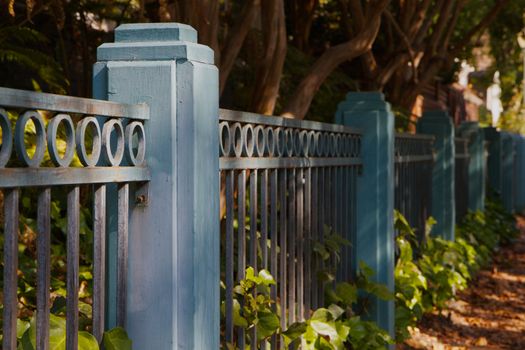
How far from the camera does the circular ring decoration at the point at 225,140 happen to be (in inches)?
135

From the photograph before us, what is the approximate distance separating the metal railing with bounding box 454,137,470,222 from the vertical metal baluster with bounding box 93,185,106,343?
29.6ft

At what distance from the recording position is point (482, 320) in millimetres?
8250

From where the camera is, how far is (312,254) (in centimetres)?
487

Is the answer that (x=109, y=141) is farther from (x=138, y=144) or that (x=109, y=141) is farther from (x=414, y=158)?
(x=414, y=158)

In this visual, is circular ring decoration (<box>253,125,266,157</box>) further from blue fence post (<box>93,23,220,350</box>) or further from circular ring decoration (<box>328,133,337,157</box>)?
circular ring decoration (<box>328,133,337,157</box>)

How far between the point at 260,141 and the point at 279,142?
315mm

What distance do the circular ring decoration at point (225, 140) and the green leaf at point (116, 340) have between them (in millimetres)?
931

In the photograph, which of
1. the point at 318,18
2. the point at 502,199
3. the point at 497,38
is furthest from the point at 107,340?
the point at 502,199

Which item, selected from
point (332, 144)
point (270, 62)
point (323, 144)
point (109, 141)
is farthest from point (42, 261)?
point (270, 62)

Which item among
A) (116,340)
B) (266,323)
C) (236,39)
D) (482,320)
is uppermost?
(236,39)

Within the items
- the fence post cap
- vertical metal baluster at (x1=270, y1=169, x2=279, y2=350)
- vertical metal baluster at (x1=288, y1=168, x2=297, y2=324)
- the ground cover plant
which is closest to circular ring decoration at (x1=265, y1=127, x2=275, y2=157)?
vertical metal baluster at (x1=270, y1=169, x2=279, y2=350)

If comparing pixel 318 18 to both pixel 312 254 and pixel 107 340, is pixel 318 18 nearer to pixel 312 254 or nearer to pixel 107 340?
pixel 312 254

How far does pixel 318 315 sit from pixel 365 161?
1596mm

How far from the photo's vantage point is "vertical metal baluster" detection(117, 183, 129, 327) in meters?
2.73
